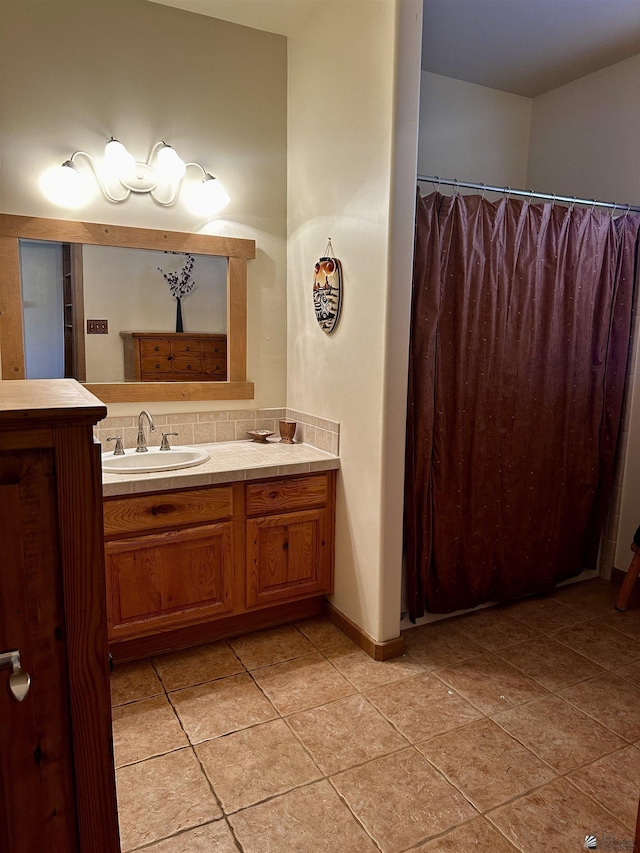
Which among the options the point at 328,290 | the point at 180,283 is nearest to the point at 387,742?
the point at 328,290

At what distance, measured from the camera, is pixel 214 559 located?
8.31 feet

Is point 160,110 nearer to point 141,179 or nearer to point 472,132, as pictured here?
point 141,179

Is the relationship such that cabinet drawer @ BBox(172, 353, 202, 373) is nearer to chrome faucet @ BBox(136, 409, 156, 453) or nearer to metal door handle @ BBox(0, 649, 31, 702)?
chrome faucet @ BBox(136, 409, 156, 453)

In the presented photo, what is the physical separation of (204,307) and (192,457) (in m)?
0.76

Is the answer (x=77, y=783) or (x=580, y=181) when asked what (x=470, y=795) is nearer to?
(x=77, y=783)

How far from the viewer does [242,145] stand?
Answer: 289cm

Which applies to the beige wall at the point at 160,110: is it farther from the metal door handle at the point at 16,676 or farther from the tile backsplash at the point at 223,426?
the metal door handle at the point at 16,676

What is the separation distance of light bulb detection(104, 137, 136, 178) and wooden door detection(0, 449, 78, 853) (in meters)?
2.13

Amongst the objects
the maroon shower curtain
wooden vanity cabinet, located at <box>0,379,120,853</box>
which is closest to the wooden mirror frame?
the maroon shower curtain

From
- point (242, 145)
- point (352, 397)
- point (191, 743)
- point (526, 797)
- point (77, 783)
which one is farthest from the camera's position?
point (242, 145)

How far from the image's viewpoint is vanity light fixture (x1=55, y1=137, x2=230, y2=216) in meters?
2.55

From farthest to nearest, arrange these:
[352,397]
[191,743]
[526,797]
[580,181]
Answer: [580,181]
[352,397]
[191,743]
[526,797]

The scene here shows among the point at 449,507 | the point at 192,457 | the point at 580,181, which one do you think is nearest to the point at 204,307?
the point at 192,457

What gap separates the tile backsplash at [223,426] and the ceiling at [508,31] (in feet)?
6.09
